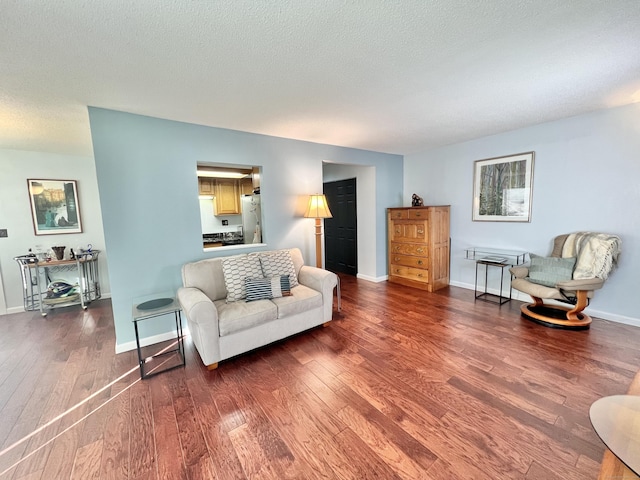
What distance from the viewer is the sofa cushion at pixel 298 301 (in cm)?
265

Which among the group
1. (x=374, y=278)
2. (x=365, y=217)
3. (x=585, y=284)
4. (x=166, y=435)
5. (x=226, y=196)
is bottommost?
(x=166, y=435)

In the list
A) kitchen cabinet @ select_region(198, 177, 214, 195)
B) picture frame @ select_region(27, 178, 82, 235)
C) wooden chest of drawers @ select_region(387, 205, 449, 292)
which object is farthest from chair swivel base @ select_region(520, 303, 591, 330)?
picture frame @ select_region(27, 178, 82, 235)

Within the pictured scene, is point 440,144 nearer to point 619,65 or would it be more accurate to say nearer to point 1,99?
point 619,65

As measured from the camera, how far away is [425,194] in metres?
4.87

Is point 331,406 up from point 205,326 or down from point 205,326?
down

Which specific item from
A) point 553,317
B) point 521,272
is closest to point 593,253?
point 521,272

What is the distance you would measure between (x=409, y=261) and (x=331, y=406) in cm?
319

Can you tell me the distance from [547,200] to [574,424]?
9.35ft

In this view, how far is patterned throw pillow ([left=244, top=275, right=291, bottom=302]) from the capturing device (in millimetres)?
2721

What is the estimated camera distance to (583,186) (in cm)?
317

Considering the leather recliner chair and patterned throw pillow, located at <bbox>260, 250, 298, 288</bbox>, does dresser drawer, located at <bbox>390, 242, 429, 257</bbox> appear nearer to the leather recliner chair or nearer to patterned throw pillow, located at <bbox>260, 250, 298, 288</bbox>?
the leather recliner chair

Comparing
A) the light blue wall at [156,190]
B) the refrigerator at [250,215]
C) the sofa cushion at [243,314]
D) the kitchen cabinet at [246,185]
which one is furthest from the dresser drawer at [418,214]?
the kitchen cabinet at [246,185]

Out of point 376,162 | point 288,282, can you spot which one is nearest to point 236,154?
point 288,282

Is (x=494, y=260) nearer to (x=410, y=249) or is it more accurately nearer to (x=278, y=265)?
(x=410, y=249)
